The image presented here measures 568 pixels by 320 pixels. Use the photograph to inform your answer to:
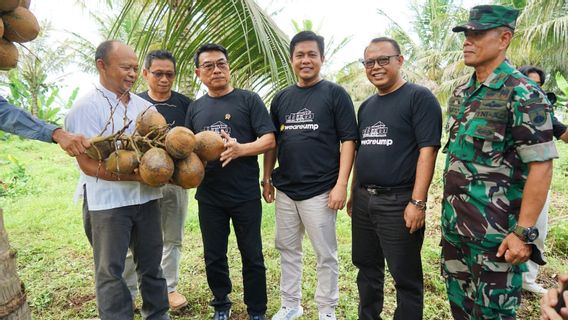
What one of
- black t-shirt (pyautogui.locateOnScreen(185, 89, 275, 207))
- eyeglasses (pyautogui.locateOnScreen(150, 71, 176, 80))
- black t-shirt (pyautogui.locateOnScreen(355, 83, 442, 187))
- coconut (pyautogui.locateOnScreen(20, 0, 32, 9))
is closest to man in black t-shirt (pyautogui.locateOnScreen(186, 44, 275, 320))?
black t-shirt (pyautogui.locateOnScreen(185, 89, 275, 207))

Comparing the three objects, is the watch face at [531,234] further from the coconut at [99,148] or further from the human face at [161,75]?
the human face at [161,75]

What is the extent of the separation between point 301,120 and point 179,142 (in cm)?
106

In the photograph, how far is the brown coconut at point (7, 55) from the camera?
1788 millimetres

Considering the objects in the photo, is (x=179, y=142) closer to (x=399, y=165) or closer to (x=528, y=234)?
(x=399, y=165)

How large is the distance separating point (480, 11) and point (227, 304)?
2.70 m

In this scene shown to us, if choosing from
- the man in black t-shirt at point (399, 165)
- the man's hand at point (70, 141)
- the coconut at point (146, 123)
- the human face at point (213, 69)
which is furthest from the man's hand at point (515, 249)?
the man's hand at point (70, 141)

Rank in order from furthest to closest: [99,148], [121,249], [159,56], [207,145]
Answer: [159,56]
[121,249]
[207,145]
[99,148]

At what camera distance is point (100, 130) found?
98.7 inches

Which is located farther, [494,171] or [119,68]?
[119,68]

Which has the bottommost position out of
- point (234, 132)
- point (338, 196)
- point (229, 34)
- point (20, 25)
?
point (338, 196)

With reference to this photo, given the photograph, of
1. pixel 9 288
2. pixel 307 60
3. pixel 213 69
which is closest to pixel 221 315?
pixel 9 288

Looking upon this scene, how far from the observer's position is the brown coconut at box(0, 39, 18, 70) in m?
1.79

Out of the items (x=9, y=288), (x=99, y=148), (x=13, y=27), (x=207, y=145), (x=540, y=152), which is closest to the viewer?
(x=9, y=288)

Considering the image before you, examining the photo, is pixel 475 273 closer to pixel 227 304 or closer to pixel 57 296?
pixel 227 304
